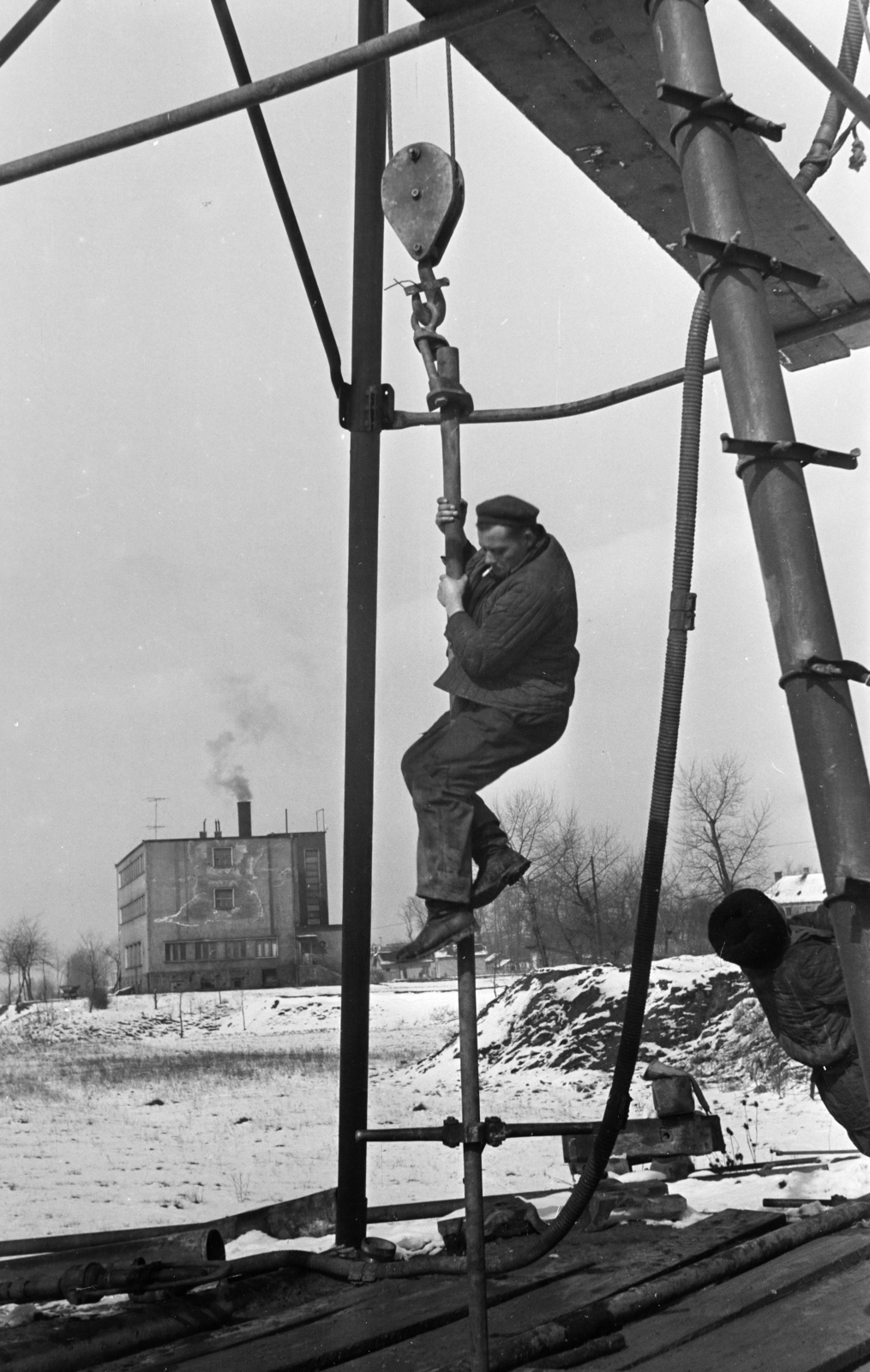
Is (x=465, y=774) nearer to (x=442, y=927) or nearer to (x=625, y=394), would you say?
(x=442, y=927)

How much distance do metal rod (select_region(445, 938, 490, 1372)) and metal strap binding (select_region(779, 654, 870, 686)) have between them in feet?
3.98

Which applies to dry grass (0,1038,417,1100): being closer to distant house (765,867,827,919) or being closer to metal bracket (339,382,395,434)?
distant house (765,867,827,919)

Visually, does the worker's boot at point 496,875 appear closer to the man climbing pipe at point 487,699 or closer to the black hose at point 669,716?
the man climbing pipe at point 487,699

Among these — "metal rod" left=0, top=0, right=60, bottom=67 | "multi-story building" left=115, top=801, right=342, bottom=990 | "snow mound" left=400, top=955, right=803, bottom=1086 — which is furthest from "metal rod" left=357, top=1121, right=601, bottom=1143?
"multi-story building" left=115, top=801, right=342, bottom=990

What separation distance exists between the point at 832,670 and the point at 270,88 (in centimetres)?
236

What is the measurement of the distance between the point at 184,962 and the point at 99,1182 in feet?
117

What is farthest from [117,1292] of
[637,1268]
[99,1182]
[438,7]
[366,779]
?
[99,1182]

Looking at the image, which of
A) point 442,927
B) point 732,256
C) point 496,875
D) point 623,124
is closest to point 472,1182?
point 442,927

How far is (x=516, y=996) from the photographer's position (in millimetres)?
22250

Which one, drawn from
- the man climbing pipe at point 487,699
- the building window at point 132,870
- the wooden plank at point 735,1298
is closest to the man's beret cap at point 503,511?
the man climbing pipe at point 487,699

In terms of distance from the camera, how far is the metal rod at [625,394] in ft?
16.8

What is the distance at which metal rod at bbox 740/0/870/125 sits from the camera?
3217mm

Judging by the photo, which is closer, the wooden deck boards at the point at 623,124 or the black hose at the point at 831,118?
the wooden deck boards at the point at 623,124

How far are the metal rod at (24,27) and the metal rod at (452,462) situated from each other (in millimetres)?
2295
